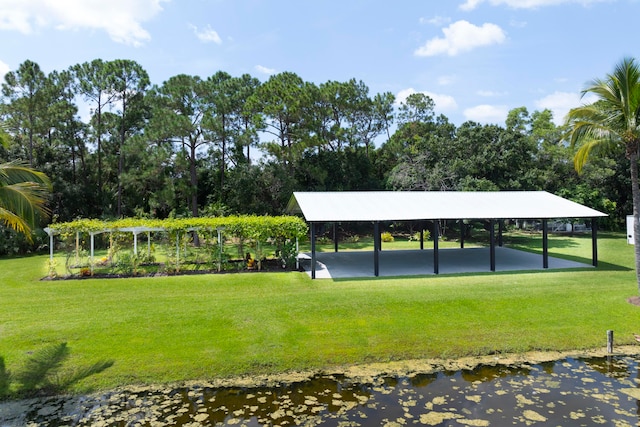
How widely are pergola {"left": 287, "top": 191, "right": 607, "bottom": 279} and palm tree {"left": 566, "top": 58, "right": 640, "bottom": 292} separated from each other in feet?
13.5

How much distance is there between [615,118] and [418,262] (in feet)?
27.1

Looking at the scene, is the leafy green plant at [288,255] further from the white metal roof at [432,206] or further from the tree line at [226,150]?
the tree line at [226,150]

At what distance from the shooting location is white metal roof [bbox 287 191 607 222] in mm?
13375

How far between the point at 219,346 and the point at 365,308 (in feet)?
11.7

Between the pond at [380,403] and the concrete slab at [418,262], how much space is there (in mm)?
6978

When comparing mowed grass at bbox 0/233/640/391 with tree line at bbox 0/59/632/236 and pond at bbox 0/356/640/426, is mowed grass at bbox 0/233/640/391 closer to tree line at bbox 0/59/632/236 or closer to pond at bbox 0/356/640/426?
pond at bbox 0/356/640/426

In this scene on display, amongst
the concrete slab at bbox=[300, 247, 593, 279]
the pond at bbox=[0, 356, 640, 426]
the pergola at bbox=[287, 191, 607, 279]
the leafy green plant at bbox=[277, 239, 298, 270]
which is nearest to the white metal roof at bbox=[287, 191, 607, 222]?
the pergola at bbox=[287, 191, 607, 279]

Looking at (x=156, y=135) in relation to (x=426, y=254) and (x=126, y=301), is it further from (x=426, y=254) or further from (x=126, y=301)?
(x=426, y=254)

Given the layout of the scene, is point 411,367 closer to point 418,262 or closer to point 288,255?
point 288,255

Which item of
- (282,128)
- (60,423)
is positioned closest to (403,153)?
(282,128)

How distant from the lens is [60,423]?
16.1 feet

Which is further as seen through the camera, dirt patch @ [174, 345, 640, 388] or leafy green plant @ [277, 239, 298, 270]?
leafy green plant @ [277, 239, 298, 270]

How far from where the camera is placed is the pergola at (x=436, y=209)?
12984mm

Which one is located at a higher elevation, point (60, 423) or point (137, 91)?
point (137, 91)
